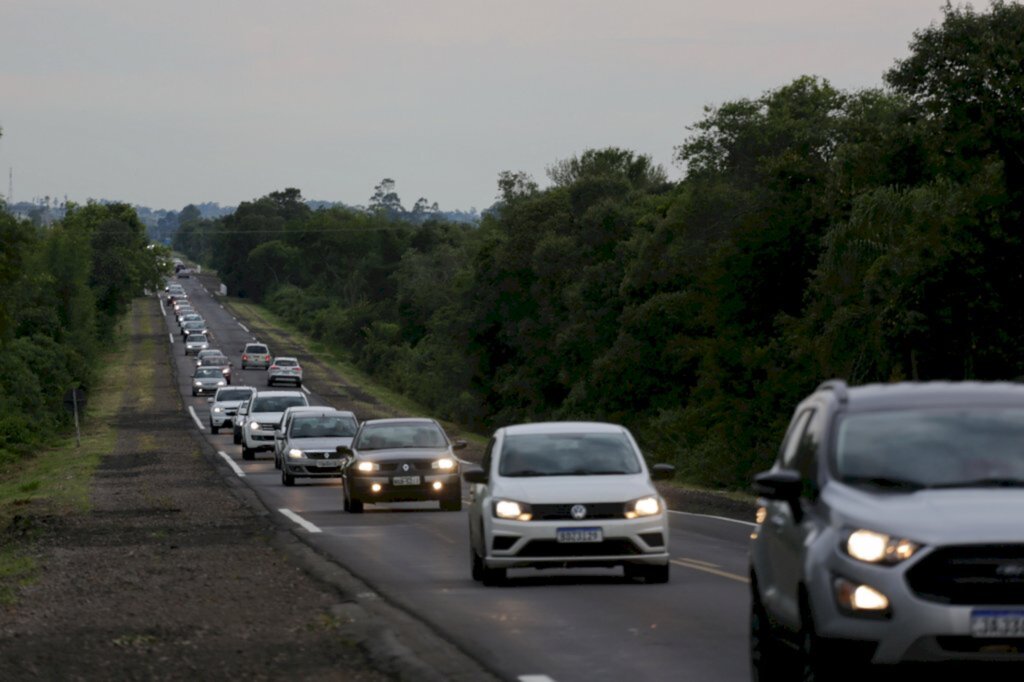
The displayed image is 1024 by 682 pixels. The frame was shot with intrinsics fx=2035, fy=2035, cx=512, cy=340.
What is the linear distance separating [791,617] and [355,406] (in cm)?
8175

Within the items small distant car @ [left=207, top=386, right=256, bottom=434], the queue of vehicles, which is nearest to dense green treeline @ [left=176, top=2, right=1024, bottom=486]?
small distant car @ [left=207, top=386, right=256, bottom=434]

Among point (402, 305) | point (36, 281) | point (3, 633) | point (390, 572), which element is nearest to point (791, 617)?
point (3, 633)

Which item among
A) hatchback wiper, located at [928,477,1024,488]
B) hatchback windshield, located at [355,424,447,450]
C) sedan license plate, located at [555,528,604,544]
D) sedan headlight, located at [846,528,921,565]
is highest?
hatchback wiper, located at [928,477,1024,488]

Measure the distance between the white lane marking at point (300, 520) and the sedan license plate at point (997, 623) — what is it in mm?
20149

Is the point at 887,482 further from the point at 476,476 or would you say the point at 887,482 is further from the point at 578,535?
the point at 476,476

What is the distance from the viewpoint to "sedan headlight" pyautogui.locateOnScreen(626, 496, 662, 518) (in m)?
19.0

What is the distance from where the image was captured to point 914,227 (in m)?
38.8

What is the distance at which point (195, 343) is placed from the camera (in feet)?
427

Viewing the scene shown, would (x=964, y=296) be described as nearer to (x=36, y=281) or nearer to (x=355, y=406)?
(x=355, y=406)

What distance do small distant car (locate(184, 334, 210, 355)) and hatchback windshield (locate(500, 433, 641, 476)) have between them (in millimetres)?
109601

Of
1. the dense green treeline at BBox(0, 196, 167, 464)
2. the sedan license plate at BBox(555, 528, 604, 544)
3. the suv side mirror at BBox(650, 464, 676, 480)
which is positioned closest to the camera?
the sedan license plate at BBox(555, 528, 604, 544)

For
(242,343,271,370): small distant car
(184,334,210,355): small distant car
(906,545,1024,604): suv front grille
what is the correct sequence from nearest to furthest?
(906,545,1024,604): suv front grille, (242,343,271,370): small distant car, (184,334,210,355): small distant car

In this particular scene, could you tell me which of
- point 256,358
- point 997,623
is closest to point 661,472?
point 997,623

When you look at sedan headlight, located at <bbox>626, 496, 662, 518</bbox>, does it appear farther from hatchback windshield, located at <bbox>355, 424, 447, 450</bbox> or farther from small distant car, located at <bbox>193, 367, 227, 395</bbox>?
small distant car, located at <bbox>193, 367, 227, 395</bbox>
